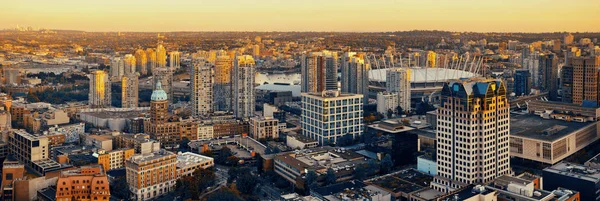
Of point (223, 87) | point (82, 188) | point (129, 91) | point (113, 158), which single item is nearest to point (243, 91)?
point (223, 87)

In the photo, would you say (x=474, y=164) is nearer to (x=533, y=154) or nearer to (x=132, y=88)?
(x=533, y=154)

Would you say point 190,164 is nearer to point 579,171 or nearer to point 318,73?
point 579,171

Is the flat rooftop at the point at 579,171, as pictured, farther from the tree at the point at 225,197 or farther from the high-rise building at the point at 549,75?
the high-rise building at the point at 549,75

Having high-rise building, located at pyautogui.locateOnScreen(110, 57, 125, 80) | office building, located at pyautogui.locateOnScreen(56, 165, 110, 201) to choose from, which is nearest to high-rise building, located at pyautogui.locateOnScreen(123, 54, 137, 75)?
high-rise building, located at pyautogui.locateOnScreen(110, 57, 125, 80)

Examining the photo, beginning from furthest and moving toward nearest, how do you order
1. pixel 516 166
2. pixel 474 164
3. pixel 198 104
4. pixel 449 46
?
1. pixel 449 46
2. pixel 198 104
3. pixel 516 166
4. pixel 474 164

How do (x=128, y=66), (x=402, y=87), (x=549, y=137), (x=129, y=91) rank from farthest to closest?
(x=128, y=66) → (x=129, y=91) → (x=402, y=87) → (x=549, y=137)

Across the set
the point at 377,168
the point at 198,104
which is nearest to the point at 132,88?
the point at 198,104
